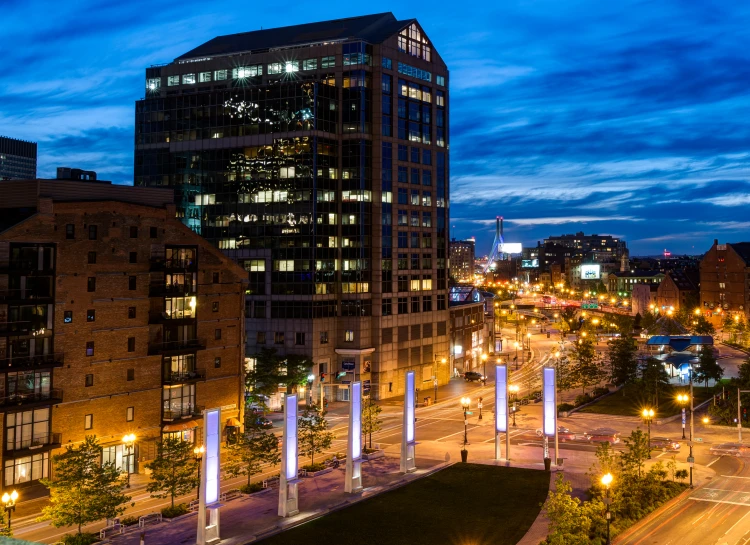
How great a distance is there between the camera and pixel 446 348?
442 feet

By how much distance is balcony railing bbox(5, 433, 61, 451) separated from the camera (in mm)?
60656

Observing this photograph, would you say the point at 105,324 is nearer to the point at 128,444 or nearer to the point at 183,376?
the point at 183,376

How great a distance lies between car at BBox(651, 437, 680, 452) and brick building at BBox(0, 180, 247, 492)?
4606cm

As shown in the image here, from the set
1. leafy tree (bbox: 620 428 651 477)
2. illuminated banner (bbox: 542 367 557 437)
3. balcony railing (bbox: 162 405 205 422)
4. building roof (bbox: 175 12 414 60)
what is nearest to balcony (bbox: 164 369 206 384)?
balcony railing (bbox: 162 405 205 422)

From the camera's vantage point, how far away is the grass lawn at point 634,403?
102m

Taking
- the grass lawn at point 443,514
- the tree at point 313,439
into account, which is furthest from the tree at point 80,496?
the tree at point 313,439

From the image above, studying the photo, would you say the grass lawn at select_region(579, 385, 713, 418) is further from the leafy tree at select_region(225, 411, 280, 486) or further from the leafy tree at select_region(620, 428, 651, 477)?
the leafy tree at select_region(225, 411, 280, 486)

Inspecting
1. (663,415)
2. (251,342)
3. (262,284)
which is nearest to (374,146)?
(262,284)

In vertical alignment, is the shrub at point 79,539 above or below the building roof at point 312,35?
below

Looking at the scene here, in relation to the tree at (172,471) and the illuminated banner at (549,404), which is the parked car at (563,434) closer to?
the illuminated banner at (549,404)

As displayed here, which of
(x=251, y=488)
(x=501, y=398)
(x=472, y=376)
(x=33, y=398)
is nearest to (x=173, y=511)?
(x=251, y=488)

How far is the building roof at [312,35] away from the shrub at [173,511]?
8319 cm

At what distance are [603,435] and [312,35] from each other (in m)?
80.7

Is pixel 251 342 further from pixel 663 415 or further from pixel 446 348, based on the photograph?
pixel 663 415
